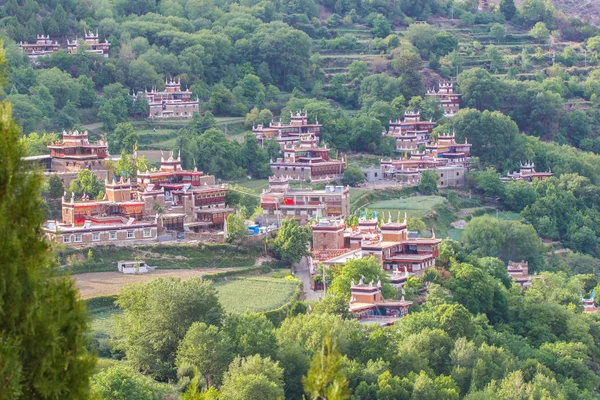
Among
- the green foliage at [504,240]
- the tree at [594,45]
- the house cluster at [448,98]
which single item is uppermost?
the tree at [594,45]

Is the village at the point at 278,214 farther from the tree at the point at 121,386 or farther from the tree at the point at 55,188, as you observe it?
the tree at the point at 121,386

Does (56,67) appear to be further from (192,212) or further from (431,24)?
(431,24)

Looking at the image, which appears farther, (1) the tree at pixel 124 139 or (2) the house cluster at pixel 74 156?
(1) the tree at pixel 124 139

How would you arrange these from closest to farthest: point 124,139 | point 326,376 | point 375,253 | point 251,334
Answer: point 326,376 < point 251,334 < point 375,253 < point 124,139

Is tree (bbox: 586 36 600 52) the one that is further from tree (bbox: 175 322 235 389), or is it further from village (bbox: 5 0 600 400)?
tree (bbox: 175 322 235 389)

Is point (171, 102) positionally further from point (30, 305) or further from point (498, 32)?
point (30, 305)

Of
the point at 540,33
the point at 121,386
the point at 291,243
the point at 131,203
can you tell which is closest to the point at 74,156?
the point at 131,203

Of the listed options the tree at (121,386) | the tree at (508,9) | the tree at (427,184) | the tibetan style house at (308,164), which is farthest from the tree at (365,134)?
the tree at (121,386)
